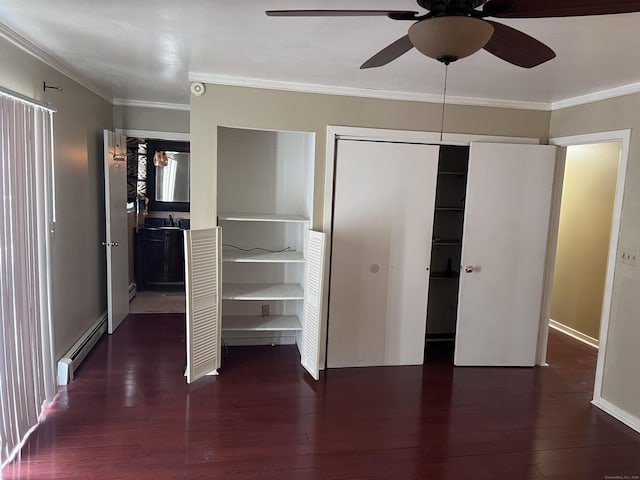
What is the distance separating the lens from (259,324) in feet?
13.0

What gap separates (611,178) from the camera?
14.6 feet

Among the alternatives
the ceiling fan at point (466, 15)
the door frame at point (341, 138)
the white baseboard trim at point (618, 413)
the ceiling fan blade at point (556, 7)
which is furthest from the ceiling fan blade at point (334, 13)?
the white baseboard trim at point (618, 413)

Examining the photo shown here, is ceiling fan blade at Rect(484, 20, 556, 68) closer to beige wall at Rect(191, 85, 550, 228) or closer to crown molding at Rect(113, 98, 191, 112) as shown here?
beige wall at Rect(191, 85, 550, 228)

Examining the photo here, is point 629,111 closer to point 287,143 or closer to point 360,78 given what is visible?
point 360,78

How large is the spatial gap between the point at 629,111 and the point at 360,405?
284 cm

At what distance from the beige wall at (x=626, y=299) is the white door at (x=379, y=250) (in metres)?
1.35

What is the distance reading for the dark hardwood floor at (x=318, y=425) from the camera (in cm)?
247

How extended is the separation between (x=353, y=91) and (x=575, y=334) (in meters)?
3.64

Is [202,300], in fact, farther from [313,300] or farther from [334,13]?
[334,13]

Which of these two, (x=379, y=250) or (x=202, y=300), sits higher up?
(x=379, y=250)

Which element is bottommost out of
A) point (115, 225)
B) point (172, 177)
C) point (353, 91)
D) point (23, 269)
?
point (23, 269)

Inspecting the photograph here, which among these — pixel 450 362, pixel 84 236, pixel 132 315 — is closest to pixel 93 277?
pixel 84 236

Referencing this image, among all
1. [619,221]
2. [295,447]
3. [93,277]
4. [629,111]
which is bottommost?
[295,447]

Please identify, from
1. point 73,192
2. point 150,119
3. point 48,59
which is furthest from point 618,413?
point 150,119
